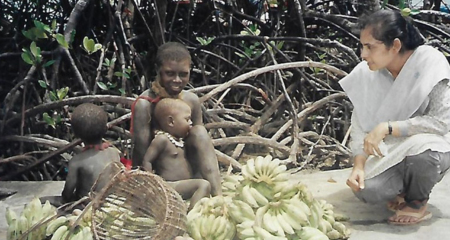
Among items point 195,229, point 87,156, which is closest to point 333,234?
point 195,229

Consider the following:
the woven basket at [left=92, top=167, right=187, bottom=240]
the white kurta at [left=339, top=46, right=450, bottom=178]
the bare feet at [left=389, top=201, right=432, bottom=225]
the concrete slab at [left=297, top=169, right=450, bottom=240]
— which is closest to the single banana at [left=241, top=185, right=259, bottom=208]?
the woven basket at [left=92, top=167, right=187, bottom=240]

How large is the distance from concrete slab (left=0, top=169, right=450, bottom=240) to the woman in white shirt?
7cm

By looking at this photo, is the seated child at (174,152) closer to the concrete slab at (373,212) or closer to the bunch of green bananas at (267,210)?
the bunch of green bananas at (267,210)

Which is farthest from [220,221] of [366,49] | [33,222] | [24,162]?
[24,162]

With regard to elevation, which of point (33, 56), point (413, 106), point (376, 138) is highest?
point (33, 56)

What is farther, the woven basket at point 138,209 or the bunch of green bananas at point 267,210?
the bunch of green bananas at point 267,210

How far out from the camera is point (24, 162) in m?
3.55

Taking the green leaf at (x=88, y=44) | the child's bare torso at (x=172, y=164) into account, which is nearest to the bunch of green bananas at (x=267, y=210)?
the child's bare torso at (x=172, y=164)

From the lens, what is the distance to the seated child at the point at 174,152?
2.29 metres

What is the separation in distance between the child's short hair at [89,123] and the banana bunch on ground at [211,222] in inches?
22.7

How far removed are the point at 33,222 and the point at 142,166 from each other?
1.69 feet

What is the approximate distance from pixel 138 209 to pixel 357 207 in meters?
1.19

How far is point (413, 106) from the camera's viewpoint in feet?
7.65

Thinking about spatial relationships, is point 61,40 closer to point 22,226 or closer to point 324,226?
point 22,226
